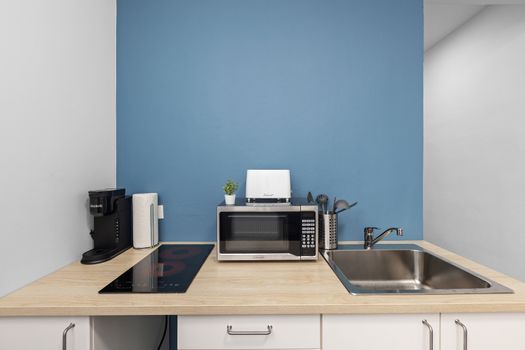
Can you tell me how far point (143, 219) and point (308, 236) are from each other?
35.4 inches

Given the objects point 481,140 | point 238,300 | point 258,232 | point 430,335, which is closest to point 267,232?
point 258,232

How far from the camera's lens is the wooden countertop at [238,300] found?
3.10 ft

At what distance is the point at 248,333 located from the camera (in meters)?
0.98

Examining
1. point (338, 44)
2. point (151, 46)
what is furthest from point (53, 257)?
point (338, 44)

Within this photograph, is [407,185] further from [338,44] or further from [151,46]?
[151,46]

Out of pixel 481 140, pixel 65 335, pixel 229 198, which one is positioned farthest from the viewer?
pixel 481 140

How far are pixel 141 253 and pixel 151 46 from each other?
1.20 m

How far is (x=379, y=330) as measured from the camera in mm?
977

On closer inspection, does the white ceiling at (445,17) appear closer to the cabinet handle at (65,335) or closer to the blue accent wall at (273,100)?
the blue accent wall at (273,100)

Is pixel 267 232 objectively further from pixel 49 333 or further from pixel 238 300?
pixel 49 333

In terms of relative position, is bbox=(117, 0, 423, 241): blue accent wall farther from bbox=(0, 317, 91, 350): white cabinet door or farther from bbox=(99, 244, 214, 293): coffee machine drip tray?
bbox=(0, 317, 91, 350): white cabinet door

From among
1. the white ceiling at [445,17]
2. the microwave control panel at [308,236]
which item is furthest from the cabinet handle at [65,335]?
the white ceiling at [445,17]

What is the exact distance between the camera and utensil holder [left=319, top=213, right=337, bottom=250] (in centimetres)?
158

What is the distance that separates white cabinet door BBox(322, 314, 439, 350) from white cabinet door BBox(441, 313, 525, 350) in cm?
6
